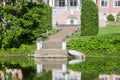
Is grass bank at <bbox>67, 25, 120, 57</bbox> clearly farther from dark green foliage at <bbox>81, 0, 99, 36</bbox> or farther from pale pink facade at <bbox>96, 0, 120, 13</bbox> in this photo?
pale pink facade at <bbox>96, 0, 120, 13</bbox>

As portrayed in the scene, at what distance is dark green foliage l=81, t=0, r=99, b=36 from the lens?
41094 mm

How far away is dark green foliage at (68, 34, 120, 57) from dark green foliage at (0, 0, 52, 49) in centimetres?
338

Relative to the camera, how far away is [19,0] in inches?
1388

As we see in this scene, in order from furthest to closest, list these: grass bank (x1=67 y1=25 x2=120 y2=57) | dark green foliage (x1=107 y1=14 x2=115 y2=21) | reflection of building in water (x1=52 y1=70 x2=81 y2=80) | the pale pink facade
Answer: the pale pink facade < dark green foliage (x1=107 y1=14 x2=115 y2=21) < grass bank (x1=67 y1=25 x2=120 y2=57) < reflection of building in water (x1=52 y1=70 x2=81 y2=80)

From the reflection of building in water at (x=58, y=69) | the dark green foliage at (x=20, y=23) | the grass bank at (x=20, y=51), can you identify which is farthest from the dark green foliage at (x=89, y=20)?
the reflection of building in water at (x=58, y=69)

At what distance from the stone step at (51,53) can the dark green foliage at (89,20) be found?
24.7 feet

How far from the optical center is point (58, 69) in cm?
2652

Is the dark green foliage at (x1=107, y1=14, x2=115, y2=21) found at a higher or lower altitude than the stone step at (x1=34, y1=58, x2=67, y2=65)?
higher

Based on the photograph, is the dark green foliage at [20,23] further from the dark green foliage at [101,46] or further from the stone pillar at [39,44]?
the dark green foliage at [101,46]

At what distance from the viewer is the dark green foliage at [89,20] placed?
41094 mm

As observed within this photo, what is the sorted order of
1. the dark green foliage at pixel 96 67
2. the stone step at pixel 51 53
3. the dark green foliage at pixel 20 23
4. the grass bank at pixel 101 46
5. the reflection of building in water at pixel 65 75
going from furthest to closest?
the dark green foliage at pixel 20 23
the grass bank at pixel 101 46
the stone step at pixel 51 53
the dark green foliage at pixel 96 67
the reflection of building in water at pixel 65 75

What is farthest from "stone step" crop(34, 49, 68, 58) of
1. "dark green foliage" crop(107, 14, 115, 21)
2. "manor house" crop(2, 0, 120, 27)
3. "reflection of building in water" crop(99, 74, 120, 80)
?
"dark green foliage" crop(107, 14, 115, 21)

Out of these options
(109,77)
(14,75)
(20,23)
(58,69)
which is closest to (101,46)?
(20,23)

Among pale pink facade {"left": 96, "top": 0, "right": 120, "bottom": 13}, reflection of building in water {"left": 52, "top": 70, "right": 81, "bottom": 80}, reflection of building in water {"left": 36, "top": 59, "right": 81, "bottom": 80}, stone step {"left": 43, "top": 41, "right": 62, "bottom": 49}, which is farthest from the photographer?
pale pink facade {"left": 96, "top": 0, "right": 120, "bottom": 13}
